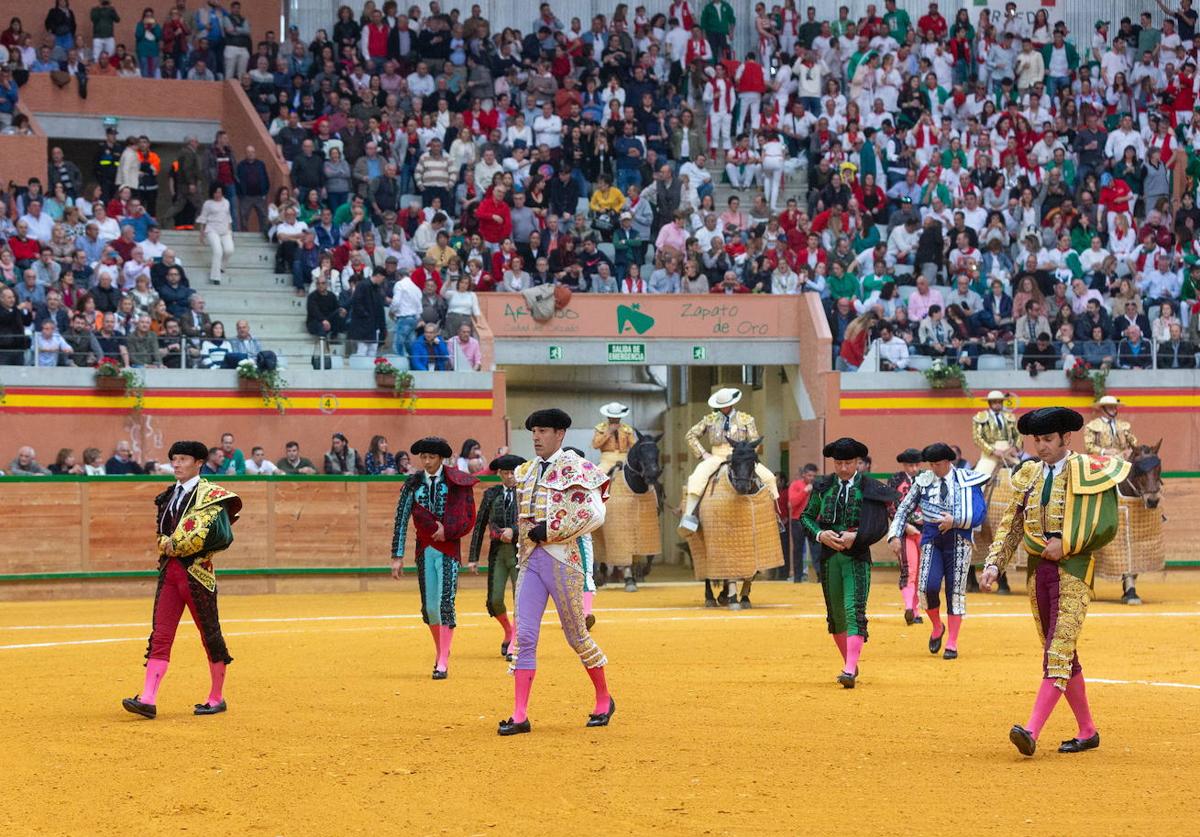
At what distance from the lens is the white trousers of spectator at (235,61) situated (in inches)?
1195

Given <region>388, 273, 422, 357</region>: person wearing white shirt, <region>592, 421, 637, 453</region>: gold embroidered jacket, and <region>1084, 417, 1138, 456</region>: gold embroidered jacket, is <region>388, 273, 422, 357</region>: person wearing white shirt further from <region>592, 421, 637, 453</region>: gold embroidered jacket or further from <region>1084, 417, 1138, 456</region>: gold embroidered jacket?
<region>1084, 417, 1138, 456</region>: gold embroidered jacket

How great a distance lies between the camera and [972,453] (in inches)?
1024

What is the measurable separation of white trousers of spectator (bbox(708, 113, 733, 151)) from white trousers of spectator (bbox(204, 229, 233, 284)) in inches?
368

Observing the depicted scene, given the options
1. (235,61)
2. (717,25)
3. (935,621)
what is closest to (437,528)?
(935,621)

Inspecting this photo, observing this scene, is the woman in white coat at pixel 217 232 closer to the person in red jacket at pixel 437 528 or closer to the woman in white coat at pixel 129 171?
the woman in white coat at pixel 129 171

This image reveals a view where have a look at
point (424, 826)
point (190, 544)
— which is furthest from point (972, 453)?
point (424, 826)

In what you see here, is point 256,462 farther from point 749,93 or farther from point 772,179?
point 749,93

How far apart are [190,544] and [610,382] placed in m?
20.0

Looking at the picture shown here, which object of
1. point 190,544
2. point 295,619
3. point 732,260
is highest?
point 732,260

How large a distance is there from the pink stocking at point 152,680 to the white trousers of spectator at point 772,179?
20600 millimetres

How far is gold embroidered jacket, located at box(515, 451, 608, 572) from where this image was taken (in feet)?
32.1

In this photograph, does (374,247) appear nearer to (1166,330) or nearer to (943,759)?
(1166,330)

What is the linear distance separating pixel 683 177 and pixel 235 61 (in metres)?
8.57

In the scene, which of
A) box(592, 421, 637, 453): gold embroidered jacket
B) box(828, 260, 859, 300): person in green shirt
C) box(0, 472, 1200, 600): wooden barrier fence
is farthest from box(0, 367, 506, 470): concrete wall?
box(828, 260, 859, 300): person in green shirt
